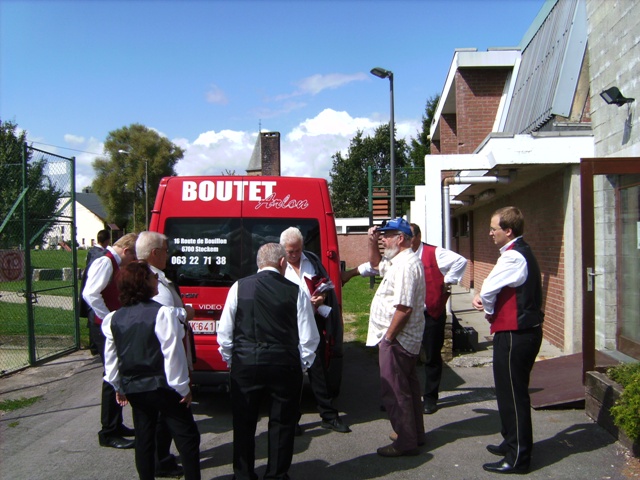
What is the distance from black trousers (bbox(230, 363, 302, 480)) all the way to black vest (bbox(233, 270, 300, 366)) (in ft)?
0.23

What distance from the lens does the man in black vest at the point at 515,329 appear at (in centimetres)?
420

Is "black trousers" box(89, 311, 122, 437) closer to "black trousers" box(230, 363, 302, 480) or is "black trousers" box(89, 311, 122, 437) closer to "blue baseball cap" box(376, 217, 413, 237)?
"black trousers" box(230, 363, 302, 480)

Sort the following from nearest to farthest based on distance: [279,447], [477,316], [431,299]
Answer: [279,447]
[431,299]
[477,316]

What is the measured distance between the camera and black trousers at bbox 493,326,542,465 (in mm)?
4227

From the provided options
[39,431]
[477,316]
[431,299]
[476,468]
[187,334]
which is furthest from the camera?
[477,316]

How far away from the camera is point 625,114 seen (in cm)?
620

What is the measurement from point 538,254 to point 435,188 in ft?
7.21

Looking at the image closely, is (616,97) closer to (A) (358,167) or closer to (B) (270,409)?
(B) (270,409)

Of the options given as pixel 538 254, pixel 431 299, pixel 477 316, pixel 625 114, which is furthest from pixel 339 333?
pixel 477 316

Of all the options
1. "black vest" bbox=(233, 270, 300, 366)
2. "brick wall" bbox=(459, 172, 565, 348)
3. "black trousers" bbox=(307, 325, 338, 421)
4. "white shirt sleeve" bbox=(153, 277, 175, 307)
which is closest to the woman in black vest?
"white shirt sleeve" bbox=(153, 277, 175, 307)

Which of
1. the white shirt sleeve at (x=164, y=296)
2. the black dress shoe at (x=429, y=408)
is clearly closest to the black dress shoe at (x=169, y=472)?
the white shirt sleeve at (x=164, y=296)

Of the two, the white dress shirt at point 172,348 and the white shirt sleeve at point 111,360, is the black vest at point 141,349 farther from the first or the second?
the white shirt sleeve at point 111,360

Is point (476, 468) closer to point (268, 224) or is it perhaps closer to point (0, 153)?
point (268, 224)

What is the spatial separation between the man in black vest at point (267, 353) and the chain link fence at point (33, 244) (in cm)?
517
